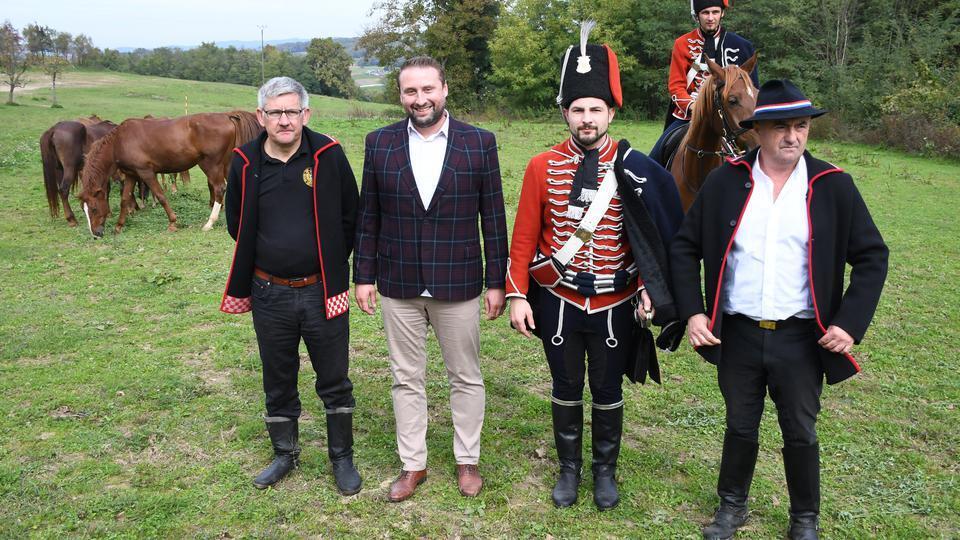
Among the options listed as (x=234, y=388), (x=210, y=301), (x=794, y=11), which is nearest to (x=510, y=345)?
(x=234, y=388)

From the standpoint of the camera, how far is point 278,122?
3461 mm

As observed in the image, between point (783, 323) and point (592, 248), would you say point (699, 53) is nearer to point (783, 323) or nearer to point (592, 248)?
point (592, 248)

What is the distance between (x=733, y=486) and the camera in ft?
11.2

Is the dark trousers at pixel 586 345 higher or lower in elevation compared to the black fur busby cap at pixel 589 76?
lower

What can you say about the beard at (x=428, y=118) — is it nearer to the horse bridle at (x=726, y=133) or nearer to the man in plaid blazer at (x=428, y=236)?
the man in plaid blazer at (x=428, y=236)

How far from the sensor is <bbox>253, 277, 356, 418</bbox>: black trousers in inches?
145

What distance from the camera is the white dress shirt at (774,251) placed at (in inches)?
118

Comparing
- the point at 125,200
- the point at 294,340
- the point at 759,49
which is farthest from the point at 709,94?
the point at 759,49

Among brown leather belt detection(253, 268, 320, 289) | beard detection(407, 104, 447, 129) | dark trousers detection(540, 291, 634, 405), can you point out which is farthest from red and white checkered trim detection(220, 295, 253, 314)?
dark trousers detection(540, 291, 634, 405)

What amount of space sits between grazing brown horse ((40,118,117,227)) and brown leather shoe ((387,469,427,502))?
29.0ft

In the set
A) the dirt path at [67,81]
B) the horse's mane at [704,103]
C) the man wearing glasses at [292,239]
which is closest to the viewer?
the man wearing glasses at [292,239]

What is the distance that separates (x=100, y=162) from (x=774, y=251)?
975 cm

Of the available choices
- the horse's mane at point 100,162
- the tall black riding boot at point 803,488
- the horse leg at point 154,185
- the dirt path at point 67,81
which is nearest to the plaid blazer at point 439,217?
the tall black riding boot at point 803,488

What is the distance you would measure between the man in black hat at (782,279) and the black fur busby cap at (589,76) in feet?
1.98
